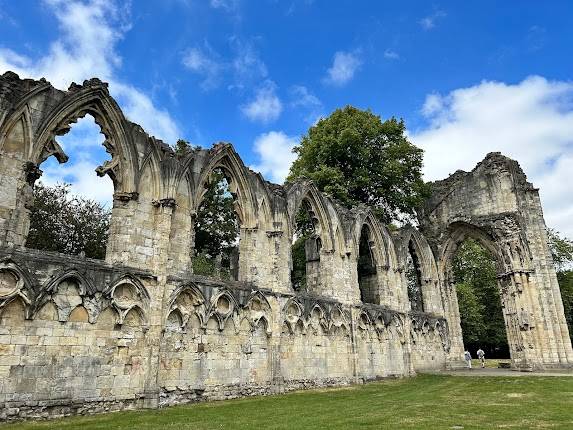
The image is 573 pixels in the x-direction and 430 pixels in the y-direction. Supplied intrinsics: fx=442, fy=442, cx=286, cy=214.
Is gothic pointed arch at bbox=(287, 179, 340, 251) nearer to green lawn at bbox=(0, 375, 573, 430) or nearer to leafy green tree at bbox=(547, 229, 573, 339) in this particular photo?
green lawn at bbox=(0, 375, 573, 430)

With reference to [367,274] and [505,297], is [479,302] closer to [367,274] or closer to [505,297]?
[505,297]

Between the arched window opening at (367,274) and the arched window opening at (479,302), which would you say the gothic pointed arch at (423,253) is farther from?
the arched window opening at (479,302)

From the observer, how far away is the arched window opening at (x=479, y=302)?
33188 millimetres

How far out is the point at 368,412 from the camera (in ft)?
27.8

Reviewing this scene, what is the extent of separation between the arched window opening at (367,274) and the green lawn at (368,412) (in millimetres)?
7058

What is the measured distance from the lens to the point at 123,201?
10.5 metres

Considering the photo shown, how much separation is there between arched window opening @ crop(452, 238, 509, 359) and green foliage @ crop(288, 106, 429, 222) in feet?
42.2

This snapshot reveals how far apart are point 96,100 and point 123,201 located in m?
2.44

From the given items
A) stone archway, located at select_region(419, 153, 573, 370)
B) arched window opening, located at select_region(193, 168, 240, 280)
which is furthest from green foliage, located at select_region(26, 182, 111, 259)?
stone archway, located at select_region(419, 153, 573, 370)

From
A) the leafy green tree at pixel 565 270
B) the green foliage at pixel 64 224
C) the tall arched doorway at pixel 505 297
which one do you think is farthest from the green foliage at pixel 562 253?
the green foliage at pixel 64 224

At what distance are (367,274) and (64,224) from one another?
48.5ft

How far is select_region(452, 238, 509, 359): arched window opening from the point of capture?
33188 mm

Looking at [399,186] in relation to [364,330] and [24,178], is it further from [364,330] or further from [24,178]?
[24,178]

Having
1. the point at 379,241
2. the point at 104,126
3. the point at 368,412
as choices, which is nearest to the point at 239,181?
the point at 104,126
